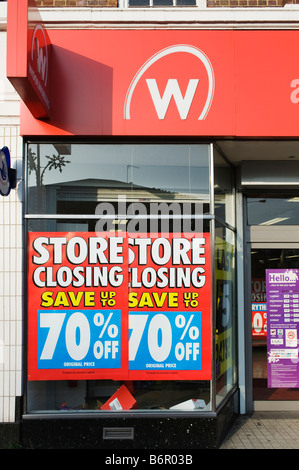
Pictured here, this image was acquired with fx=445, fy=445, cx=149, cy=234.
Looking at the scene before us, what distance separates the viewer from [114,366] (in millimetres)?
4855

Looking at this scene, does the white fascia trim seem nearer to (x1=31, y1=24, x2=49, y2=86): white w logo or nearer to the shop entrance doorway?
(x1=31, y1=24, x2=49, y2=86): white w logo

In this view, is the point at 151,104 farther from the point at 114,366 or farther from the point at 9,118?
the point at 114,366

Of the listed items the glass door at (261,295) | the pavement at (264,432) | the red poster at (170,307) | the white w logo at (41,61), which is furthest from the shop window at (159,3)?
the pavement at (264,432)

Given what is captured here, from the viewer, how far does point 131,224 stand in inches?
197

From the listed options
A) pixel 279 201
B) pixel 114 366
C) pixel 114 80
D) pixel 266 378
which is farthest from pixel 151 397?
pixel 114 80

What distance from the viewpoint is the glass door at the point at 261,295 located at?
603 cm

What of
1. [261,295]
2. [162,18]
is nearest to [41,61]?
[162,18]

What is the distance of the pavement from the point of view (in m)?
4.92

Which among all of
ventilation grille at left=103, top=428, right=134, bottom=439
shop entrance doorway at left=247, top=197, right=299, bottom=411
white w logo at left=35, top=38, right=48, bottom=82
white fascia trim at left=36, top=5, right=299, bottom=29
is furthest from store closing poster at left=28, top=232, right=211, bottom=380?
white fascia trim at left=36, top=5, right=299, bottom=29

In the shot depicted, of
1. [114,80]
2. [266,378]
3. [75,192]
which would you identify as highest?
[114,80]

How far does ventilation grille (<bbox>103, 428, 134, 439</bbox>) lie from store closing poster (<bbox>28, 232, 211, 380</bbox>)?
21.0 inches

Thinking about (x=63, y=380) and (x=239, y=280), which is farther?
(x=239, y=280)
